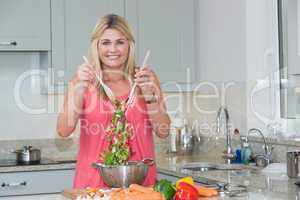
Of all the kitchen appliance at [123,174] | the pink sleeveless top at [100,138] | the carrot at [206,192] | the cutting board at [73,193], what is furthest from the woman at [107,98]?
the carrot at [206,192]

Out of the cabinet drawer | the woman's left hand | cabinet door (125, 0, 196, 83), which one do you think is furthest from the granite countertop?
cabinet door (125, 0, 196, 83)

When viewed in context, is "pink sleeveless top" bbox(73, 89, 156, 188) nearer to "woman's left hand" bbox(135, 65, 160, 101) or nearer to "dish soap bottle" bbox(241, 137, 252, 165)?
"woman's left hand" bbox(135, 65, 160, 101)

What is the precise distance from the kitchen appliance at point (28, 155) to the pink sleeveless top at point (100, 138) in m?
1.23

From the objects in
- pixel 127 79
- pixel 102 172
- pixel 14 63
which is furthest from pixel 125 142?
pixel 14 63

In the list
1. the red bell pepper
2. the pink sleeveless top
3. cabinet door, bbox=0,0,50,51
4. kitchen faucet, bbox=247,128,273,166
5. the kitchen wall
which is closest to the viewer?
the red bell pepper

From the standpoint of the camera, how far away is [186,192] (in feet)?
9.08

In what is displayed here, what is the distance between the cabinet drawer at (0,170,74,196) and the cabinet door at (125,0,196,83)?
1.12 meters

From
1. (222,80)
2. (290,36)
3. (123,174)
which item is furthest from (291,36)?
(123,174)

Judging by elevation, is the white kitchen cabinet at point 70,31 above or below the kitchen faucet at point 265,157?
above

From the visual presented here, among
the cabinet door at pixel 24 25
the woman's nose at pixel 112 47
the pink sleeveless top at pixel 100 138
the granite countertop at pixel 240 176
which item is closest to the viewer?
the granite countertop at pixel 240 176

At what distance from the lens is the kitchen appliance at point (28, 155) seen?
4.65 metres

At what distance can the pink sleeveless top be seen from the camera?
340 centimetres

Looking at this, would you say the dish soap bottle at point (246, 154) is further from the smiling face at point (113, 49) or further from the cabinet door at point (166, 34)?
the smiling face at point (113, 49)

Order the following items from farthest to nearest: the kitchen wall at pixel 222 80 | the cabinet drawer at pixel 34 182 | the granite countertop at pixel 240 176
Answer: the kitchen wall at pixel 222 80 → the cabinet drawer at pixel 34 182 → the granite countertop at pixel 240 176
